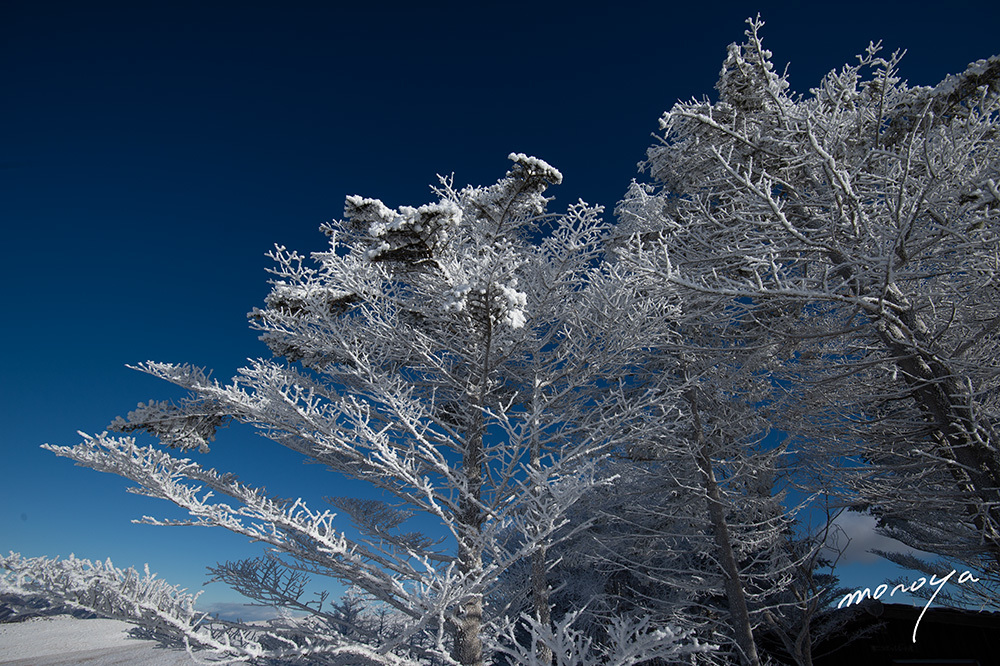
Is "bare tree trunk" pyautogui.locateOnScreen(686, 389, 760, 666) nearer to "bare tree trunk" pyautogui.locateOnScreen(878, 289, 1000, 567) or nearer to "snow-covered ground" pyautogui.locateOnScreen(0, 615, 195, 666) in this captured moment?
"bare tree trunk" pyautogui.locateOnScreen(878, 289, 1000, 567)

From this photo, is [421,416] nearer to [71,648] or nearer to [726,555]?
[726,555]

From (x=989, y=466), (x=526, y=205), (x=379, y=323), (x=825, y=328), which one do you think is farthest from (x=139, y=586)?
(x=825, y=328)

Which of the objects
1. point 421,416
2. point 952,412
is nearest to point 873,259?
point 952,412

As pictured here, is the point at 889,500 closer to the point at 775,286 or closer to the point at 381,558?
the point at 775,286

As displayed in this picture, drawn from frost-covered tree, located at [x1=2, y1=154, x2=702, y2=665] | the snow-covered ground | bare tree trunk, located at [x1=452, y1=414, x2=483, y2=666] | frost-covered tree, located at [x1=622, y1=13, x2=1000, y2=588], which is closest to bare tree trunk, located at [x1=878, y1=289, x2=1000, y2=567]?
frost-covered tree, located at [x1=622, y1=13, x2=1000, y2=588]

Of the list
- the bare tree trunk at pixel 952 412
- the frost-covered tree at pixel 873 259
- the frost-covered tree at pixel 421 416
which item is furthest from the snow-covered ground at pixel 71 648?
the bare tree trunk at pixel 952 412

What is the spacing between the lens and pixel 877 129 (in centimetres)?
544

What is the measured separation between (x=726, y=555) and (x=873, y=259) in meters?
5.85

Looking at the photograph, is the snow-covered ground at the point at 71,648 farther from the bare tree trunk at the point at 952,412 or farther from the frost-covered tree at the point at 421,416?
the bare tree trunk at the point at 952,412

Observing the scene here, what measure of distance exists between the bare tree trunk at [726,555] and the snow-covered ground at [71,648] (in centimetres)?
1111

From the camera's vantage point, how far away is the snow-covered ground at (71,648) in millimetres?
10766

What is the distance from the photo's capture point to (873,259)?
4203mm

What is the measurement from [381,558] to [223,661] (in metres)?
1.54

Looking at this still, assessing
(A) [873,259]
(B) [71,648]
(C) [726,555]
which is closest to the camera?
(A) [873,259]
